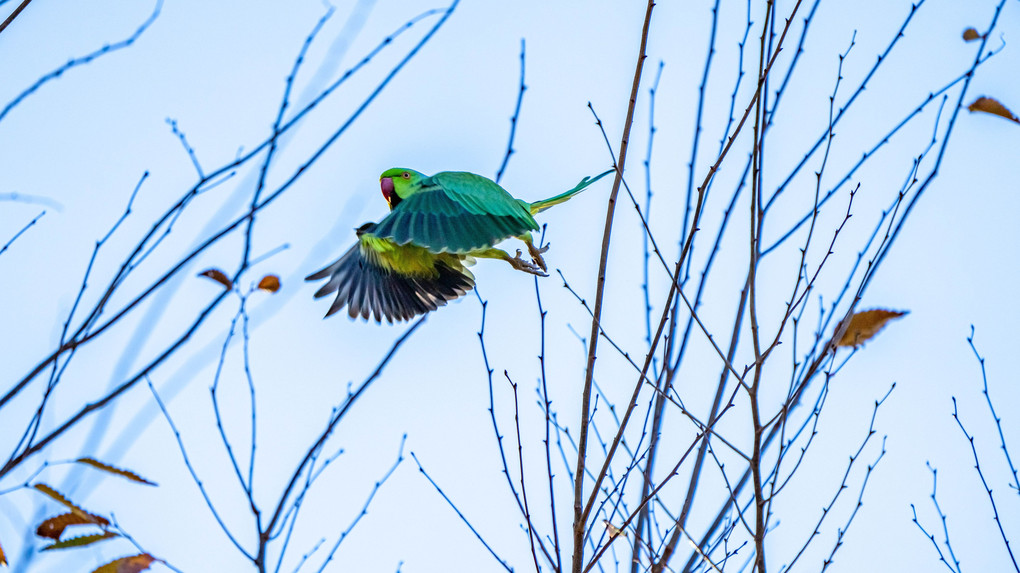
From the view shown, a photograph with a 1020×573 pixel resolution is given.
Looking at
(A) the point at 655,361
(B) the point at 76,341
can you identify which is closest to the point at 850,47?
(A) the point at 655,361

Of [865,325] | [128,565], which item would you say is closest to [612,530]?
[865,325]

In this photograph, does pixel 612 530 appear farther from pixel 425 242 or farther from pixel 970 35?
pixel 970 35

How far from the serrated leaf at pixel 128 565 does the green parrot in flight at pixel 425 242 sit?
1.75m

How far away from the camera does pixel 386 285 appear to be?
4332 mm

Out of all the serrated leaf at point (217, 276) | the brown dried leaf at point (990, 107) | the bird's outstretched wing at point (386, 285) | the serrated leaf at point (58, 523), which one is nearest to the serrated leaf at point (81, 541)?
the serrated leaf at point (58, 523)

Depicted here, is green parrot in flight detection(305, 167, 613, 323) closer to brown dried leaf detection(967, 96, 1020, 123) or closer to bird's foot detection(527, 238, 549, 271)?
bird's foot detection(527, 238, 549, 271)

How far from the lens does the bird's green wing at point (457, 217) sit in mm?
3607

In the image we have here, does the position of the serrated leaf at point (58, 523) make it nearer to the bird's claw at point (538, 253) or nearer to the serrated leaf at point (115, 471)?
the serrated leaf at point (115, 471)

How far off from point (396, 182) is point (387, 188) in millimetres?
53

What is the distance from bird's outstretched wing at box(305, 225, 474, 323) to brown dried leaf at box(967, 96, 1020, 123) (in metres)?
2.22

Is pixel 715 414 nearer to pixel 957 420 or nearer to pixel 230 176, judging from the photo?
pixel 957 420

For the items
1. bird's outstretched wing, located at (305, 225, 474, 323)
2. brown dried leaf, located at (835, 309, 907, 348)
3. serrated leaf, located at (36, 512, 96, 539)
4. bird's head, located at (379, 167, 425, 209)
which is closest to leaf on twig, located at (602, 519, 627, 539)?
brown dried leaf, located at (835, 309, 907, 348)

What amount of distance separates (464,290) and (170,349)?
1.97m

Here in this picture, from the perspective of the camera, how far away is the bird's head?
427cm
